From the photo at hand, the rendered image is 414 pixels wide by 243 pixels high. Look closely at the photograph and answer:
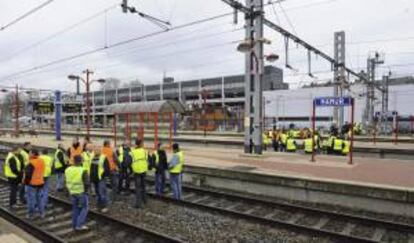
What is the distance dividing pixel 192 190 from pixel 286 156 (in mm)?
6520

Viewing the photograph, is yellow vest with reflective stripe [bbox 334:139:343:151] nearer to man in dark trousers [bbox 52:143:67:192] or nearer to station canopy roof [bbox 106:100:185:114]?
station canopy roof [bbox 106:100:185:114]

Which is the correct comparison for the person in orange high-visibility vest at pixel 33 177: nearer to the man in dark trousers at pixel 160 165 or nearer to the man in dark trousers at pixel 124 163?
the man in dark trousers at pixel 124 163

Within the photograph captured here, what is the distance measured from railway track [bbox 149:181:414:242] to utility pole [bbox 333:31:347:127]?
19264 millimetres

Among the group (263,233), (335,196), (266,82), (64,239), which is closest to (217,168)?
(335,196)

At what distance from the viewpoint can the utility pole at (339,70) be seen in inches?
1236

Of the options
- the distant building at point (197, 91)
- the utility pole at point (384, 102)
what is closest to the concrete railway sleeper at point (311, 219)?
the utility pole at point (384, 102)

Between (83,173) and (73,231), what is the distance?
1560mm

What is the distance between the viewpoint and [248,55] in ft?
66.8

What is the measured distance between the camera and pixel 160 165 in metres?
14.5

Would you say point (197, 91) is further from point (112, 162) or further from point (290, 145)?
point (112, 162)

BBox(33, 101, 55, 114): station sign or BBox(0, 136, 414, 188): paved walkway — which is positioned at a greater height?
BBox(33, 101, 55, 114): station sign

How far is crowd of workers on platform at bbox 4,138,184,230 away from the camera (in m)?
10.5

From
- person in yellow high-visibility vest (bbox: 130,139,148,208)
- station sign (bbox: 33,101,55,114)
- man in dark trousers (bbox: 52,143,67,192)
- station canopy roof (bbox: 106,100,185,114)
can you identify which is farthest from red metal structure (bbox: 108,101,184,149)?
station sign (bbox: 33,101,55,114)

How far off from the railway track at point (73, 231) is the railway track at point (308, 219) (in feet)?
9.22
